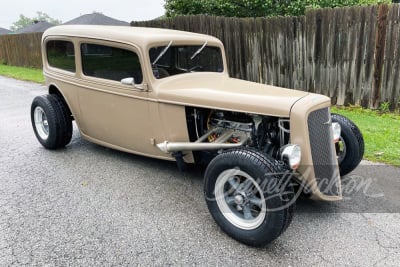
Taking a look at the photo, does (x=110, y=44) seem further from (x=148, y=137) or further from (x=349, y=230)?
(x=349, y=230)

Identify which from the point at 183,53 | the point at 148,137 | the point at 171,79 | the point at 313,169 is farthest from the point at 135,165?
the point at 313,169

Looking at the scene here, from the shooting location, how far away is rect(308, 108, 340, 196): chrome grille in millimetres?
2922

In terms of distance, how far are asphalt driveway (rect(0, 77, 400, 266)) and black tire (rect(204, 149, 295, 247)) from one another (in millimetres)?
140

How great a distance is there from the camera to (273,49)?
7.17 meters

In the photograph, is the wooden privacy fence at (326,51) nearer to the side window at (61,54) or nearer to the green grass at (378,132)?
the green grass at (378,132)

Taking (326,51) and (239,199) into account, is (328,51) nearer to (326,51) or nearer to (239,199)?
(326,51)

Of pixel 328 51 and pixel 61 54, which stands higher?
pixel 61 54

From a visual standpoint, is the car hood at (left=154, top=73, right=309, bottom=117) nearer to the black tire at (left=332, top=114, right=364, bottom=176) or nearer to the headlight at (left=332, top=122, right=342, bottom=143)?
the headlight at (left=332, top=122, right=342, bottom=143)

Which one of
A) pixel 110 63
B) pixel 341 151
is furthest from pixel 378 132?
pixel 110 63

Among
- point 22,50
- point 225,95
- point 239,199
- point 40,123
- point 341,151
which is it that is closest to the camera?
point 239,199

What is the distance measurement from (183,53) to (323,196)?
7.50ft

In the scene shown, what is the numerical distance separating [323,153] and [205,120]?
1.24 m

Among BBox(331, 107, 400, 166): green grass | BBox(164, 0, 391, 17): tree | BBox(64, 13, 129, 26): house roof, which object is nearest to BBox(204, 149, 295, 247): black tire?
BBox(331, 107, 400, 166): green grass

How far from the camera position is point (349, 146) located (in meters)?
3.59
